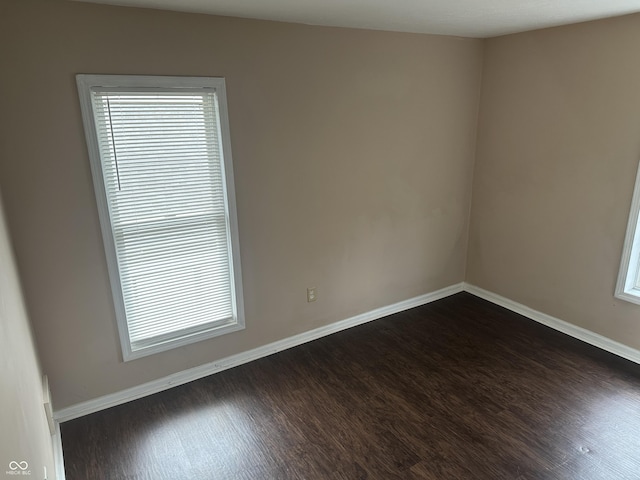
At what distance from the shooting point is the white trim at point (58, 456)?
6.85ft

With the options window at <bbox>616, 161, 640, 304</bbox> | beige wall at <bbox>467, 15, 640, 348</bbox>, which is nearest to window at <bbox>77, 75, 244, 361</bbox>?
beige wall at <bbox>467, 15, 640, 348</bbox>

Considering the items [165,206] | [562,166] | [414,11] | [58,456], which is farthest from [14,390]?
[562,166]

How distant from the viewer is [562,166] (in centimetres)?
316

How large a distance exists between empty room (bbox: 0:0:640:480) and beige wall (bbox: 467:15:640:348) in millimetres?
16

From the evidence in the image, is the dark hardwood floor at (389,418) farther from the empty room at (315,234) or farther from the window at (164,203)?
the window at (164,203)

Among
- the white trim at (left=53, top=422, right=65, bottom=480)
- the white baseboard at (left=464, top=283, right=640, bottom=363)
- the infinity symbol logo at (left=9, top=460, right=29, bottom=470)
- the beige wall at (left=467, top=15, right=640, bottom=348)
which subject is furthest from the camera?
the white baseboard at (left=464, top=283, right=640, bottom=363)

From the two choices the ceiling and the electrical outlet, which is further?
the electrical outlet

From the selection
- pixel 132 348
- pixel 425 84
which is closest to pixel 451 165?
pixel 425 84

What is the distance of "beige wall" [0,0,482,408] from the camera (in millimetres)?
2127

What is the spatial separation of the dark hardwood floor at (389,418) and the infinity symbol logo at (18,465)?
113cm

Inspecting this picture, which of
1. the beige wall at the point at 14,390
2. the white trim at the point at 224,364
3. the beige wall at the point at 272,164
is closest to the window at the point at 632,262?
the beige wall at the point at 272,164

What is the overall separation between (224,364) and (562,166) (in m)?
2.82

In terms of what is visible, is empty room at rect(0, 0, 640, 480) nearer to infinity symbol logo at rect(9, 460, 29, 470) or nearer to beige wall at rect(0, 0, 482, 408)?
beige wall at rect(0, 0, 482, 408)

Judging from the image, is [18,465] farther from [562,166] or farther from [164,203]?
[562,166]
